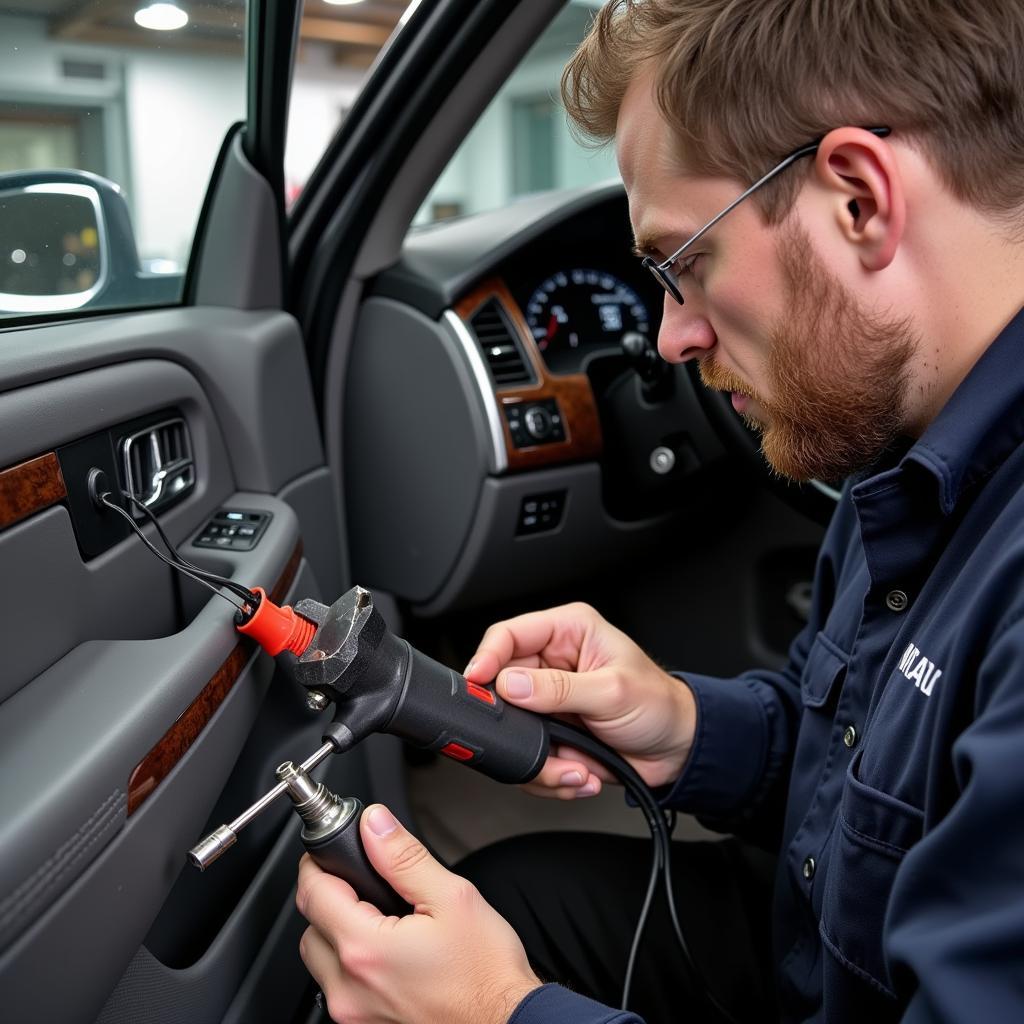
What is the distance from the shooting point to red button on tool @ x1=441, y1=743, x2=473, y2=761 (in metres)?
0.94

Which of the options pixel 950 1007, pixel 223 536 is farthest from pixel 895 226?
pixel 223 536

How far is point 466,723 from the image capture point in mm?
930

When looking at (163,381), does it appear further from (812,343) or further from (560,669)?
(812,343)

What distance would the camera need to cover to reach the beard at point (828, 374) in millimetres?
779

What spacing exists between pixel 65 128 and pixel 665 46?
2.36 ft

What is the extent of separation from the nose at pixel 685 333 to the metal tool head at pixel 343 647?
370mm

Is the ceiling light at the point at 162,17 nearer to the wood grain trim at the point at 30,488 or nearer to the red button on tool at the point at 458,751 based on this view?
the wood grain trim at the point at 30,488

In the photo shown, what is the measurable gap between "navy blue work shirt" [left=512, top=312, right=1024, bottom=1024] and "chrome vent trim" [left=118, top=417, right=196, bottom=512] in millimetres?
611

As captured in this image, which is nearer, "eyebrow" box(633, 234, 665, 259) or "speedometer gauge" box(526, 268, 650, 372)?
"eyebrow" box(633, 234, 665, 259)

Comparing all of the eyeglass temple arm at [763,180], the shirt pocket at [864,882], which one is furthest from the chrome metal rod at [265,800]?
the eyeglass temple arm at [763,180]

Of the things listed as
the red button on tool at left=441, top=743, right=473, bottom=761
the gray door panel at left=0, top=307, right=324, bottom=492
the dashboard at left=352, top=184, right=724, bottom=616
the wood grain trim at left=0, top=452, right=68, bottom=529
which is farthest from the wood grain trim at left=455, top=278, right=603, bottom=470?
the wood grain trim at left=0, top=452, right=68, bottom=529

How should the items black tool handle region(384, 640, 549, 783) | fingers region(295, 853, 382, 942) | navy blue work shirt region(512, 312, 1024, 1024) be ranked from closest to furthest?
navy blue work shirt region(512, 312, 1024, 1024), fingers region(295, 853, 382, 942), black tool handle region(384, 640, 549, 783)

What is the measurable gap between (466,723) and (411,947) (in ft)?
0.75

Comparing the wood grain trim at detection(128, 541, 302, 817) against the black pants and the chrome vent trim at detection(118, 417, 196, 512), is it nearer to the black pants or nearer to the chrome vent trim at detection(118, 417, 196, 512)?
the chrome vent trim at detection(118, 417, 196, 512)
